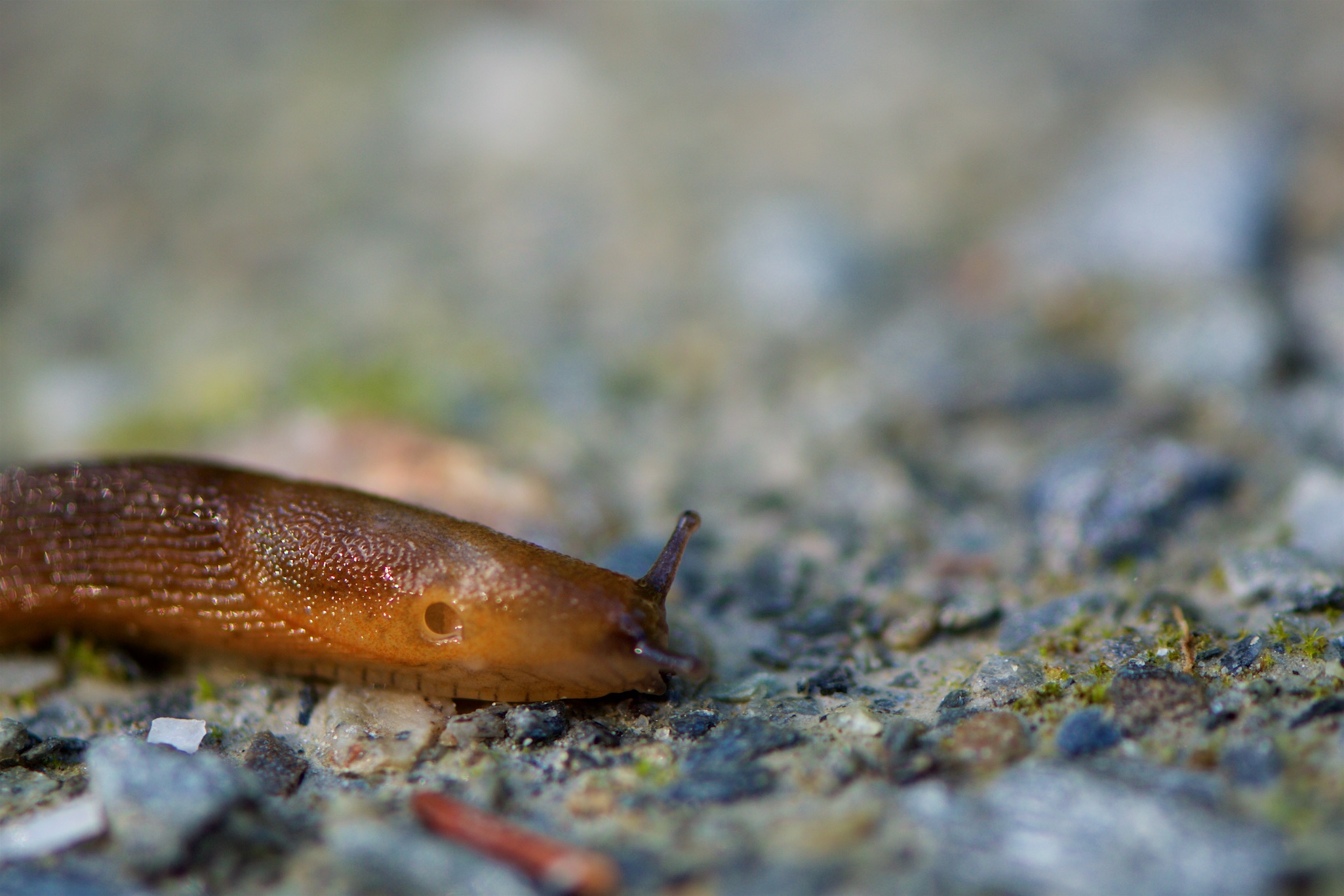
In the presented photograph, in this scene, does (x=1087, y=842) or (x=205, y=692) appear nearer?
(x=1087, y=842)

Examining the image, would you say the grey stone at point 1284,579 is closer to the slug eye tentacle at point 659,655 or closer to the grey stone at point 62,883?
the slug eye tentacle at point 659,655

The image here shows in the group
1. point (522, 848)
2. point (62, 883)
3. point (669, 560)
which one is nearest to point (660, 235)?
point (669, 560)

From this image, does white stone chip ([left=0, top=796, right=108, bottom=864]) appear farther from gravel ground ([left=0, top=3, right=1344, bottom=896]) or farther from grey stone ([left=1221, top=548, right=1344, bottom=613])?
grey stone ([left=1221, top=548, right=1344, bottom=613])

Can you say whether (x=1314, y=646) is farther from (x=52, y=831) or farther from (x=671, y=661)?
(x=52, y=831)

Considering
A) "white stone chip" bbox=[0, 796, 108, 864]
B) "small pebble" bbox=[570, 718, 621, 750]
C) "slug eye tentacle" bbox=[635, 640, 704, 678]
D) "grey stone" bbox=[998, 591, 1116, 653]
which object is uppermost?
"grey stone" bbox=[998, 591, 1116, 653]

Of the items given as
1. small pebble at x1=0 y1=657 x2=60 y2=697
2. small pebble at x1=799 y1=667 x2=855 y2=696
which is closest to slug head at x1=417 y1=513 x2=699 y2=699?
small pebble at x1=799 y1=667 x2=855 y2=696

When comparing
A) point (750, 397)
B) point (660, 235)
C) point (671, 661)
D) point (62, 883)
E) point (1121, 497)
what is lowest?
point (62, 883)
